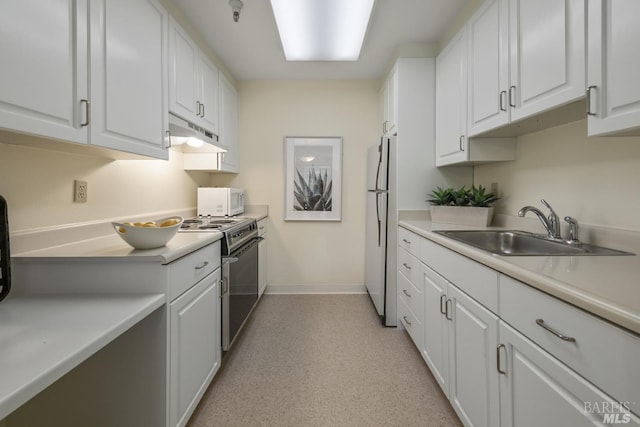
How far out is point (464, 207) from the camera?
2086 millimetres

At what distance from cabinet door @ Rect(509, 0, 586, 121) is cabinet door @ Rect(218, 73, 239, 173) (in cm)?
222

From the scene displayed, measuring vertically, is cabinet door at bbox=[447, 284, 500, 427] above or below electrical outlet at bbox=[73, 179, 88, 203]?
below

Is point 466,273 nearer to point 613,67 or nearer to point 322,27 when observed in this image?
point 613,67

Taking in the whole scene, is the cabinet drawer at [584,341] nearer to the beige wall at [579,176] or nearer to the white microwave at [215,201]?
the beige wall at [579,176]

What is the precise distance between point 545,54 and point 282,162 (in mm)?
2479

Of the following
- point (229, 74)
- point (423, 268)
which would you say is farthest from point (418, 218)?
point (229, 74)

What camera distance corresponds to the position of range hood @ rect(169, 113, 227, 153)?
1834mm

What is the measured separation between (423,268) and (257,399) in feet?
4.20

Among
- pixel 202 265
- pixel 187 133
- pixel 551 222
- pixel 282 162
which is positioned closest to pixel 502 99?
pixel 551 222

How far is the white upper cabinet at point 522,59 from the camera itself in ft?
3.68

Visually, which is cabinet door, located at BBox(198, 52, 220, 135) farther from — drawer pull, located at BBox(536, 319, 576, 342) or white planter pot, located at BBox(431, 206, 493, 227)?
drawer pull, located at BBox(536, 319, 576, 342)

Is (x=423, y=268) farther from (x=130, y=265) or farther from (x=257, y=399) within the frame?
(x=130, y=265)

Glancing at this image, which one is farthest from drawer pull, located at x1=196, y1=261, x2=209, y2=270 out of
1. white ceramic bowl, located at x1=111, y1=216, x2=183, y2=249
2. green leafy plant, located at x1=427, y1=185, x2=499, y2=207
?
green leafy plant, located at x1=427, y1=185, x2=499, y2=207

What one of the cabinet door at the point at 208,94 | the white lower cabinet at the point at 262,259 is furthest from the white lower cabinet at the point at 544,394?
the cabinet door at the point at 208,94
